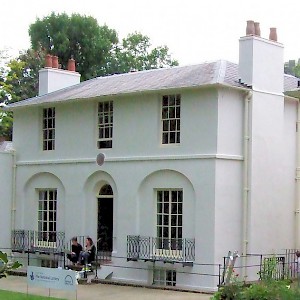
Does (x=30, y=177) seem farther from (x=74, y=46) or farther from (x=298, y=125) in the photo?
(x=74, y=46)

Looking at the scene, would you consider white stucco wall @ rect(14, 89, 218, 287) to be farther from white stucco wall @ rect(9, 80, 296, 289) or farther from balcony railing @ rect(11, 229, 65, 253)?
balcony railing @ rect(11, 229, 65, 253)

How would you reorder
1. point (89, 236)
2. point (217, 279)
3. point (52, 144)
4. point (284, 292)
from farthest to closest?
point (52, 144) < point (89, 236) < point (217, 279) < point (284, 292)

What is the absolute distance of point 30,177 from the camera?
31812 mm

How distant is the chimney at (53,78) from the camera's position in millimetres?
34469

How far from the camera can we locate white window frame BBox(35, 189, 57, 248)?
30.9 meters

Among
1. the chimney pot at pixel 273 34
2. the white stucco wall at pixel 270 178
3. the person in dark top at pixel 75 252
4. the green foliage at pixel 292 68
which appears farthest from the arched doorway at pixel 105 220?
the green foliage at pixel 292 68

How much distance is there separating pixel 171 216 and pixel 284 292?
418 inches

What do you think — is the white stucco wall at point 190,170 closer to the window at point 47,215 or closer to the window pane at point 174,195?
the window pane at point 174,195

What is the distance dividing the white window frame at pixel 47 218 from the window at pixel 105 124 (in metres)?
3.13

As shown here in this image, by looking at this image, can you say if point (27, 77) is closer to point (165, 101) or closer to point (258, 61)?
point (165, 101)

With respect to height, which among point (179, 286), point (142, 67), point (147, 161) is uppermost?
point (142, 67)

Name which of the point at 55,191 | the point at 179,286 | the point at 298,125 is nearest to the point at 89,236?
the point at 55,191

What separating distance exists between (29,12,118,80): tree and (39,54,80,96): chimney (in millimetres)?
20382

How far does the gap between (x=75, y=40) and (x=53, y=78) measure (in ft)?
75.7
